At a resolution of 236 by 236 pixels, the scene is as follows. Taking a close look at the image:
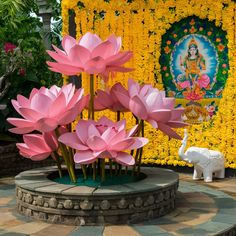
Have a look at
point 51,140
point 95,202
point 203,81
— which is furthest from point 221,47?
point 95,202

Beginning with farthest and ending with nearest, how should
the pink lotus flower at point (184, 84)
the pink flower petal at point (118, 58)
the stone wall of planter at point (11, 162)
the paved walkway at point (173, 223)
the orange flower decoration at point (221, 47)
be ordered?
the pink lotus flower at point (184, 84) → the orange flower decoration at point (221, 47) → the stone wall of planter at point (11, 162) → the pink flower petal at point (118, 58) → the paved walkway at point (173, 223)

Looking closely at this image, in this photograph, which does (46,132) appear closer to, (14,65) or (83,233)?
(83,233)

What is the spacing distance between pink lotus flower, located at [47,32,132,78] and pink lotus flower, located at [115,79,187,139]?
0.32 m

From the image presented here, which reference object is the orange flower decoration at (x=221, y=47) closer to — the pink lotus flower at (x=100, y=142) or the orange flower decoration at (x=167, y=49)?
the orange flower decoration at (x=167, y=49)

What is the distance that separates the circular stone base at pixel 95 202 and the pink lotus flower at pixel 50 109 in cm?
59

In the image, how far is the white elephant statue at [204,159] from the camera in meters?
7.02

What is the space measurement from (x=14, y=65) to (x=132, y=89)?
389cm

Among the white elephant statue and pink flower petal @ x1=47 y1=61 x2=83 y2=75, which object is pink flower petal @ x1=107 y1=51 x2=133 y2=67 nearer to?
pink flower petal @ x1=47 y1=61 x2=83 y2=75

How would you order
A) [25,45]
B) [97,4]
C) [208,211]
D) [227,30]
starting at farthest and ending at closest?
[25,45], [97,4], [227,30], [208,211]

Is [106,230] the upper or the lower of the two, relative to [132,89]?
lower

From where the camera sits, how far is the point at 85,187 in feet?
13.3

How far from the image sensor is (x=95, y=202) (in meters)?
3.87

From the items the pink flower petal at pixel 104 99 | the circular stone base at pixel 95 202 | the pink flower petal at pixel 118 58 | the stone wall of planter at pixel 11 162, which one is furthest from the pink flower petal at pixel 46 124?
the stone wall of planter at pixel 11 162

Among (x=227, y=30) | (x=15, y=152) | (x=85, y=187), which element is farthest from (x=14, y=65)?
(x=85, y=187)
